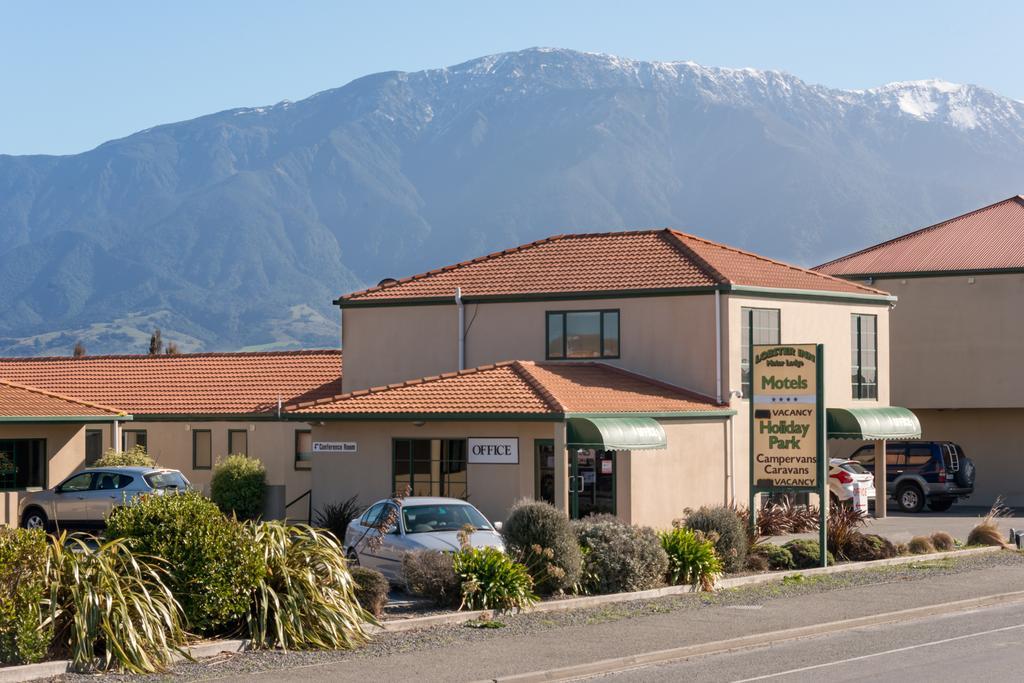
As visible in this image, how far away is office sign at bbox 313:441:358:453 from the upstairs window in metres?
5.80

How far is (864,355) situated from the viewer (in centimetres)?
3806

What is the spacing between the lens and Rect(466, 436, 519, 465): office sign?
29.8 m

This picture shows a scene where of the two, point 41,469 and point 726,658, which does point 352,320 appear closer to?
point 41,469

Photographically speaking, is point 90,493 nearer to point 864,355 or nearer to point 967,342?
point 864,355

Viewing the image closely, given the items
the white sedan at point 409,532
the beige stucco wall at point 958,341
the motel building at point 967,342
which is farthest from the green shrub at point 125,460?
the beige stucco wall at point 958,341

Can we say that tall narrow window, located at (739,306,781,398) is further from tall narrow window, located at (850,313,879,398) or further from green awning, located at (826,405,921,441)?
tall narrow window, located at (850,313,879,398)

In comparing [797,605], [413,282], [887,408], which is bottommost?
[797,605]

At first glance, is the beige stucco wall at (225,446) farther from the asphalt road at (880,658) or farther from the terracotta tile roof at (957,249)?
the asphalt road at (880,658)

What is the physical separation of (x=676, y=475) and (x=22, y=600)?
18.2 meters

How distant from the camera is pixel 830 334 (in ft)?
120

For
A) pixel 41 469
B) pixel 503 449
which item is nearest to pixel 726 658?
pixel 503 449

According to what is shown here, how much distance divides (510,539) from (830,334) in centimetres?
1747

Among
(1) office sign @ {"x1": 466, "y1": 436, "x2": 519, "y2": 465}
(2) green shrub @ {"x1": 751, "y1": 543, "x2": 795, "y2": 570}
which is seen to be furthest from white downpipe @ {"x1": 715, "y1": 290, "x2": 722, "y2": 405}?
(2) green shrub @ {"x1": 751, "y1": 543, "x2": 795, "y2": 570}

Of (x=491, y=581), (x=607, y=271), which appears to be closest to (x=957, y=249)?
(x=607, y=271)
